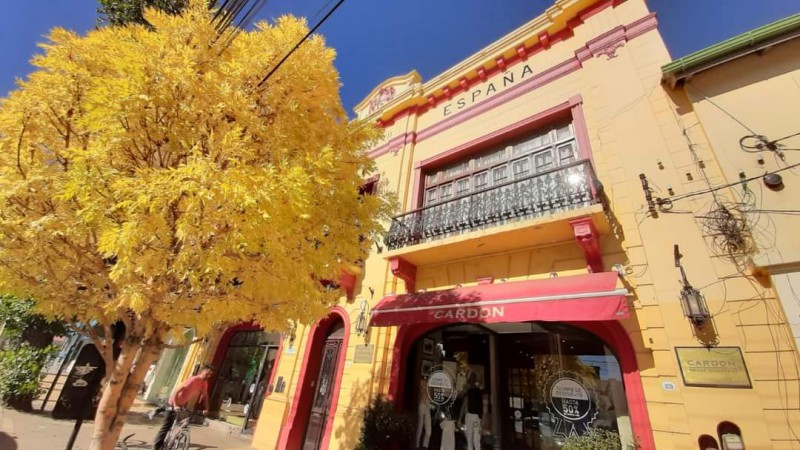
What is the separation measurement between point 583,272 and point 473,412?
312cm

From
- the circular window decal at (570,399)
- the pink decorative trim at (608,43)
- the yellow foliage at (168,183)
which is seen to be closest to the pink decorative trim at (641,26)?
the pink decorative trim at (608,43)

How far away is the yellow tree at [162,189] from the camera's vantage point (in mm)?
3166

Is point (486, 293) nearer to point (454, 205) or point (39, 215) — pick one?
point (454, 205)

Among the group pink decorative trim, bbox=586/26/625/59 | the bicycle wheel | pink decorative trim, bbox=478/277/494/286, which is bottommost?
the bicycle wheel

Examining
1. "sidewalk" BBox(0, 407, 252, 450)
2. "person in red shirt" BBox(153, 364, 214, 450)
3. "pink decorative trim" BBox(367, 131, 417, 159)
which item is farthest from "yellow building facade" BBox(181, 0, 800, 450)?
"person in red shirt" BBox(153, 364, 214, 450)

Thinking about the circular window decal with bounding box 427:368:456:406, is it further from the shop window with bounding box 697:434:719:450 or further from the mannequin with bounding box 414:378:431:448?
the shop window with bounding box 697:434:719:450

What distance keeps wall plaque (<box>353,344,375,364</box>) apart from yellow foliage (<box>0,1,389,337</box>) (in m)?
3.15

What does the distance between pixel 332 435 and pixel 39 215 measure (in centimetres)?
617

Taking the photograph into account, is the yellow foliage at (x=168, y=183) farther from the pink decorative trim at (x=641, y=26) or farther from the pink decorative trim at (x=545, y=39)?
the pink decorative trim at (x=641, y=26)

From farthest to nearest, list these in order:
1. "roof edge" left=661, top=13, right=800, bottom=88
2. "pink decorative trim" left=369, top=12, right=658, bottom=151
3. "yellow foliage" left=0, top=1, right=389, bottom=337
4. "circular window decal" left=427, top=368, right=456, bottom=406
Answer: "pink decorative trim" left=369, top=12, right=658, bottom=151
"circular window decal" left=427, top=368, right=456, bottom=406
"roof edge" left=661, top=13, right=800, bottom=88
"yellow foliage" left=0, top=1, right=389, bottom=337

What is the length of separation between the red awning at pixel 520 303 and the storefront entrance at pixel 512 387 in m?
0.96

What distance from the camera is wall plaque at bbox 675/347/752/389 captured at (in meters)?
3.95

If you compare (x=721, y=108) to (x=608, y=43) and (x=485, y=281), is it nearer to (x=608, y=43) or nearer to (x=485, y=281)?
(x=608, y=43)

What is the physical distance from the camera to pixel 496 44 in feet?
29.6
